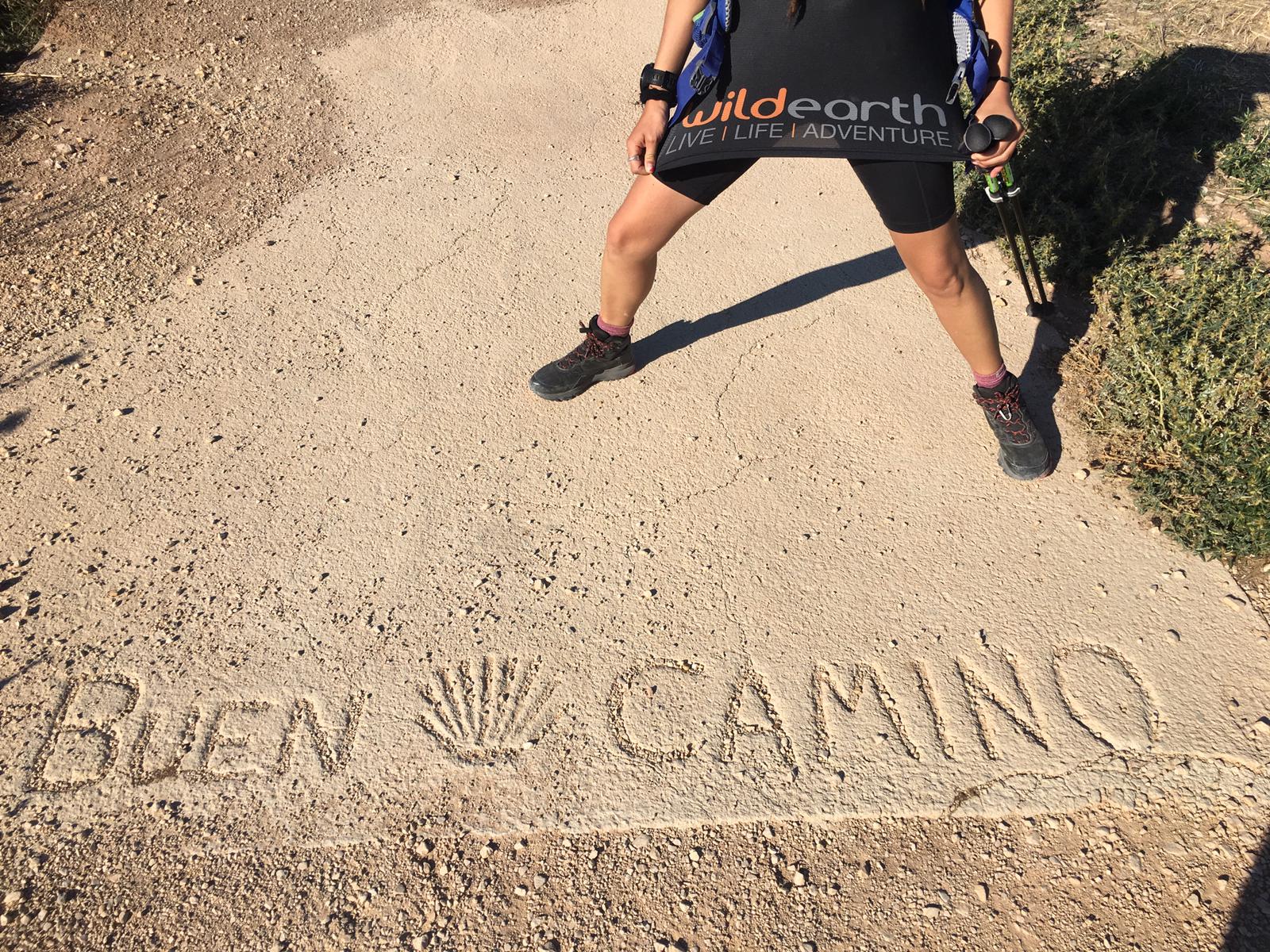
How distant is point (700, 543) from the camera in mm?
2736

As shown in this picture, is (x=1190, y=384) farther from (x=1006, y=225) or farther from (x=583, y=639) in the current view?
(x=583, y=639)

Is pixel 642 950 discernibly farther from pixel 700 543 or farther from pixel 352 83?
pixel 352 83

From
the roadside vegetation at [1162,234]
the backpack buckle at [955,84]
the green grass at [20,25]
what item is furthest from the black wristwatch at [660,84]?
the green grass at [20,25]

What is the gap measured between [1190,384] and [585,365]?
6.69ft

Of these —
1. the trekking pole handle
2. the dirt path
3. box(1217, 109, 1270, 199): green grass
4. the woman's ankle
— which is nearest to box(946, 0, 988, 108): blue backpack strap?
the trekking pole handle

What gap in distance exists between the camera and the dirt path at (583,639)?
207cm

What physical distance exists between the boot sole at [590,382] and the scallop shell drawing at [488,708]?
107 centimetres

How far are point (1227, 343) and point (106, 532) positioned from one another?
3.82 m

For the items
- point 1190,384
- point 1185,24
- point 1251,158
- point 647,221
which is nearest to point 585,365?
point 647,221

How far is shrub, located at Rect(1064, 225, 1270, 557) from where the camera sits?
265 cm

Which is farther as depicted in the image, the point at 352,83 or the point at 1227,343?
the point at 352,83

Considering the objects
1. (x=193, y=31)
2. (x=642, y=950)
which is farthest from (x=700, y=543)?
(x=193, y=31)

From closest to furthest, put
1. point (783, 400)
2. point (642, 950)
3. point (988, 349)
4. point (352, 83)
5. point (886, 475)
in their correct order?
point (642, 950) < point (988, 349) < point (886, 475) < point (783, 400) < point (352, 83)

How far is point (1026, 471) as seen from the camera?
2.83 metres
